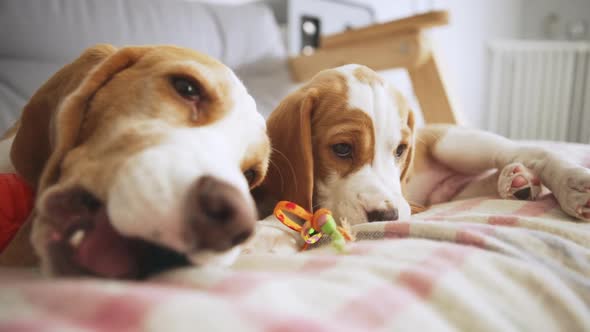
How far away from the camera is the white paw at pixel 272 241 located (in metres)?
1.01

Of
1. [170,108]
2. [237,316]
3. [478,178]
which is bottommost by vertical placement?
[478,178]

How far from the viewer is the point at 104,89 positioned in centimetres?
88

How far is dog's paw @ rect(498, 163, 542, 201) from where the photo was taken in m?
1.32

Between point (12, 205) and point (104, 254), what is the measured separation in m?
0.50

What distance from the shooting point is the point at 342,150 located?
1.32 meters

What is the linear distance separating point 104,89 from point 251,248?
1.55ft

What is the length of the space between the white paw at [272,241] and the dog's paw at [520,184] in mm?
716

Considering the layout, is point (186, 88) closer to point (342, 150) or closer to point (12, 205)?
point (12, 205)

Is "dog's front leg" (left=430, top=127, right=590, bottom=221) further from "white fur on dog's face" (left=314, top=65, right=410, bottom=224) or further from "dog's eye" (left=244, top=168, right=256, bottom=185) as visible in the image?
"dog's eye" (left=244, top=168, right=256, bottom=185)

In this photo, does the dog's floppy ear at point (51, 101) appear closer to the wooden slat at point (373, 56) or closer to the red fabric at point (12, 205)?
the red fabric at point (12, 205)

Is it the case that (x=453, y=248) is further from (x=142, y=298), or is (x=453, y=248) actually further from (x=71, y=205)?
(x=71, y=205)

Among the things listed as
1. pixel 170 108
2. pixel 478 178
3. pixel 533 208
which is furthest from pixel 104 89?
pixel 478 178

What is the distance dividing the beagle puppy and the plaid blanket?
6cm

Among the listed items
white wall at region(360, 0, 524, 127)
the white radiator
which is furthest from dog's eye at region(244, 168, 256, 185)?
the white radiator
